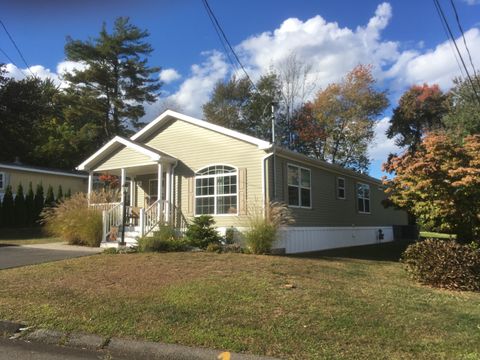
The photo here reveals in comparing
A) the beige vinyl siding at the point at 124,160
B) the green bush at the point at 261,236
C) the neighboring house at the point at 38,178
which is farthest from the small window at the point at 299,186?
the neighboring house at the point at 38,178

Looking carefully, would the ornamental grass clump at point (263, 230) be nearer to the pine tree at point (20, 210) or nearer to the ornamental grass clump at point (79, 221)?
the ornamental grass clump at point (79, 221)

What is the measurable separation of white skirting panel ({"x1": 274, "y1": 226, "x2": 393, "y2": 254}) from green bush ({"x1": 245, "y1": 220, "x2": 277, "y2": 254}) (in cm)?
78

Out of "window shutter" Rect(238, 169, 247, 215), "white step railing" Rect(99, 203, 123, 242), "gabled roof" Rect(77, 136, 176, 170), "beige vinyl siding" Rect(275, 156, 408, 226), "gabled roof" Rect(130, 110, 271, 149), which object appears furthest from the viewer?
"gabled roof" Rect(77, 136, 176, 170)

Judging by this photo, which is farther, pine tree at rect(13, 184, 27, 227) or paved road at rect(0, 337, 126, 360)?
pine tree at rect(13, 184, 27, 227)

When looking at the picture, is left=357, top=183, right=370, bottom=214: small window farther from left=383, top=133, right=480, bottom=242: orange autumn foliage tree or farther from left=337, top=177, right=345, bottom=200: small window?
left=383, top=133, right=480, bottom=242: orange autumn foliage tree

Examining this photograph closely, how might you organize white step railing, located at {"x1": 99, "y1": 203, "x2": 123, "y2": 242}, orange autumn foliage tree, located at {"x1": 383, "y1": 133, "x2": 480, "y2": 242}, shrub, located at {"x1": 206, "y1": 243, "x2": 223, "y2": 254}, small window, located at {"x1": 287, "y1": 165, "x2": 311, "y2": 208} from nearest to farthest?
orange autumn foliage tree, located at {"x1": 383, "y1": 133, "x2": 480, "y2": 242} < shrub, located at {"x1": 206, "y1": 243, "x2": 223, "y2": 254} < white step railing, located at {"x1": 99, "y1": 203, "x2": 123, "y2": 242} < small window, located at {"x1": 287, "y1": 165, "x2": 311, "y2": 208}

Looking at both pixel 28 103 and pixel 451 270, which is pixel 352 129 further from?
pixel 451 270

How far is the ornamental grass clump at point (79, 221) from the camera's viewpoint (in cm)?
1574

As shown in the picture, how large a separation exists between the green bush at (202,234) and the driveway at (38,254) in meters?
2.84

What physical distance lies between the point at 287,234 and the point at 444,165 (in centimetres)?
552

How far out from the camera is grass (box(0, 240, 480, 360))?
221 inches

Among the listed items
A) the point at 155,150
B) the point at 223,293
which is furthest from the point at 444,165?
the point at 155,150

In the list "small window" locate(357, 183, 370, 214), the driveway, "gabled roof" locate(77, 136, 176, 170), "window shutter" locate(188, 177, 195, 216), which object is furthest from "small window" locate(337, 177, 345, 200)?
the driveway

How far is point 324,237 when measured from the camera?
59.6 ft
